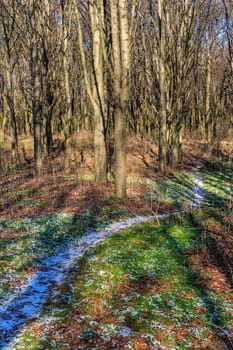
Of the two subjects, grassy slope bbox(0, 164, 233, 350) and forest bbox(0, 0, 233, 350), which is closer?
grassy slope bbox(0, 164, 233, 350)

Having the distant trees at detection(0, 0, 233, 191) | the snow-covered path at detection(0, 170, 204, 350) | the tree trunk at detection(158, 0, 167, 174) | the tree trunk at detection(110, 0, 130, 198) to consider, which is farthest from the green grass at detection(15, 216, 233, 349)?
the tree trunk at detection(158, 0, 167, 174)

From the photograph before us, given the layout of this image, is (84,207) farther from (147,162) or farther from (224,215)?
(147,162)

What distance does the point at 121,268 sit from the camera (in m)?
7.46

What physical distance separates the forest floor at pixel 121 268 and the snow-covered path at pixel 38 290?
7 centimetres

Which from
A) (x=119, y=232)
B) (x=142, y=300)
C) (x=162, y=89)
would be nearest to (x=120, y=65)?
(x=119, y=232)

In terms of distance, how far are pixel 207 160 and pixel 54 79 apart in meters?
11.8

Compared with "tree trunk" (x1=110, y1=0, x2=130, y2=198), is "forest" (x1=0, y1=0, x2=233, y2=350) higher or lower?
lower

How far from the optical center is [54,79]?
24.8m

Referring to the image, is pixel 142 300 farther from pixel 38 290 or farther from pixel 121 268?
pixel 38 290

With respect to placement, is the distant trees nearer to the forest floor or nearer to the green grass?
the forest floor

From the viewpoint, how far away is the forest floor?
5.31 m

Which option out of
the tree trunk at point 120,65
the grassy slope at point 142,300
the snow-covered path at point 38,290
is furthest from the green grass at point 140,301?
the tree trunk at point 120,65

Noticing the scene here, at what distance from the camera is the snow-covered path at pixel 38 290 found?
17.9 feet

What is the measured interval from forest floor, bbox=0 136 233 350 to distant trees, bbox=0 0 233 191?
225cm
